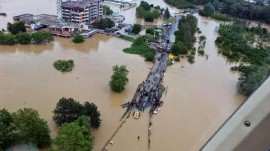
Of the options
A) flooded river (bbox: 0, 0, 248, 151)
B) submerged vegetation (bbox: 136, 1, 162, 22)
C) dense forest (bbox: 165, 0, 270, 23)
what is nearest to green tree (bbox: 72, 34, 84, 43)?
flooded river (bbox: 0, 0, 248, 151)

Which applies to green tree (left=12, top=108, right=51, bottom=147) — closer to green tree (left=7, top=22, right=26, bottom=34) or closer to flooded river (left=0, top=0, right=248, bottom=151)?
flooded river (left=0, top=0, right=248, bottom=151)

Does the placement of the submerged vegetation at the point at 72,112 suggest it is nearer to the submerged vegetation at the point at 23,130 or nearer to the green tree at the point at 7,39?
the submerged vegetation at the point at 23,130

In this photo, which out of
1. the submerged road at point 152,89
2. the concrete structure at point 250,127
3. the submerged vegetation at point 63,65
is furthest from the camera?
the submerged vegetation at point 63,65

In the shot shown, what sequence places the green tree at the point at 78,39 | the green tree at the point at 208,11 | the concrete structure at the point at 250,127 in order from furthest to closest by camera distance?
the green tree at the point at 208,11 → the green tree at the point at 78,39 → the concrete structure at the point at 250,127

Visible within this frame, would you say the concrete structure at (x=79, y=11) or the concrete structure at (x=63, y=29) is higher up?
the concrete structure at (x=79, y=11)

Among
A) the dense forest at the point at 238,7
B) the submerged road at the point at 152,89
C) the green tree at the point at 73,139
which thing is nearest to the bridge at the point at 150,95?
the submerged road at the point at 152,89

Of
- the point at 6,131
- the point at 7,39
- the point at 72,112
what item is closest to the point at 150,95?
the point at 72,112

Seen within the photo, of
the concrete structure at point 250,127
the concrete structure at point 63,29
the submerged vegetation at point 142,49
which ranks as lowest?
Result: the submerged vegetation at point 142,49

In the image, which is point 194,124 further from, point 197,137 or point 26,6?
point 26,6

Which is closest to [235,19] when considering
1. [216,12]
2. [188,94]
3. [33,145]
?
[216,12]
